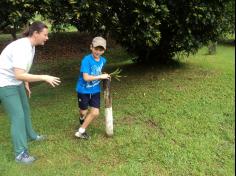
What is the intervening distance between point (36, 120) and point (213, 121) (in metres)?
2.83

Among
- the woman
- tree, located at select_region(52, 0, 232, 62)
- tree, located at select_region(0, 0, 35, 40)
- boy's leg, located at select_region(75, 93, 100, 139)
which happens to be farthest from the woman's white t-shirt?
tree, located at select_region(52, 0, 232, 62)

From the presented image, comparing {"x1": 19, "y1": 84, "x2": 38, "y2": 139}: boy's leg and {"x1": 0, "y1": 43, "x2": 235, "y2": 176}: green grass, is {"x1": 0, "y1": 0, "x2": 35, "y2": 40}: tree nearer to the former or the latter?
{"x1": 19, "y1": 84, "x2": 38, "y2": 139}: boy's leg

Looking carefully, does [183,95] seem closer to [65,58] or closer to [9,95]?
[9,95]

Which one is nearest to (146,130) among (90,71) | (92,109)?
(92,109)

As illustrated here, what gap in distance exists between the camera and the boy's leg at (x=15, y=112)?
5051 millimetres

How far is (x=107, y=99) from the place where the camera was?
18.6 ft

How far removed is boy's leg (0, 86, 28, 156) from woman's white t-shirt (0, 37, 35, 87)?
0.10 m

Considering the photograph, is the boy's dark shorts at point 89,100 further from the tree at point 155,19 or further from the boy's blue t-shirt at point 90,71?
the tree at point 155,19

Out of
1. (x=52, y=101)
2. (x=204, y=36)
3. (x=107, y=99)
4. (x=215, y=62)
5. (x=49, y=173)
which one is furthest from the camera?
(x=215, y=62)

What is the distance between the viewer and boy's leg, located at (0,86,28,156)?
5.05 meters

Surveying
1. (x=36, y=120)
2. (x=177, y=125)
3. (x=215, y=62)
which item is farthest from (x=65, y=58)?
(x=177, y=125)

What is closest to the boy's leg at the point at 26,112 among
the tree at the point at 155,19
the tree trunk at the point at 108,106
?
the tree trunk at the point at 108,106

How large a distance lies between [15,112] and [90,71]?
3.59 ft

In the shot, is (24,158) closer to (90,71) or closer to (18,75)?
(18,75)
